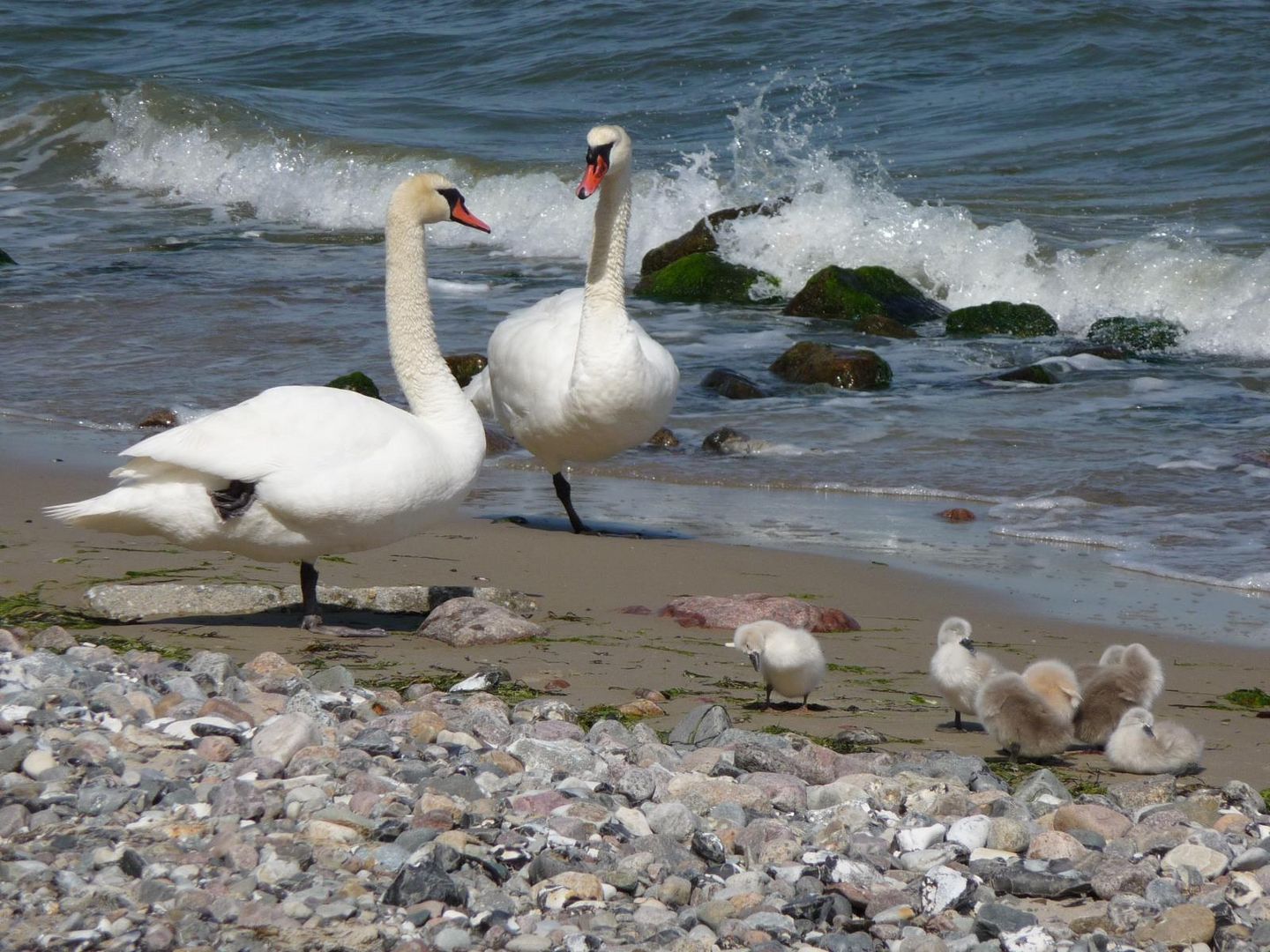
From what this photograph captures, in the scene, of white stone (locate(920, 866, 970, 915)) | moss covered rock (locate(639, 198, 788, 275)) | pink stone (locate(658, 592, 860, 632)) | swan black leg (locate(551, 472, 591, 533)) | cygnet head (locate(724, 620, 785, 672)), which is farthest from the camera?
moss covered rock (locate(639, 198, 788, 275))

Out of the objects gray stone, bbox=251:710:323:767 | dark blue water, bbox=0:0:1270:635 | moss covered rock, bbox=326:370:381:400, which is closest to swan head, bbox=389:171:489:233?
dark blue water, bbox=0:0:1270:635

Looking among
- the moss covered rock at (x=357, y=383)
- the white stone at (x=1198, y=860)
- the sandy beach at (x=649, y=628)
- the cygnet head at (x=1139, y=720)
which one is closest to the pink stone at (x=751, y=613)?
the sandy beach at (x=649, y=628)

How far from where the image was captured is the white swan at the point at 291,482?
5.64 meters

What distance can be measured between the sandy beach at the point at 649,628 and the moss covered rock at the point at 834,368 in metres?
3.86

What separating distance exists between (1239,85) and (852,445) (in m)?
12.5

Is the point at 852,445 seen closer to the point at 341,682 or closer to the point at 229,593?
the point at 229,593

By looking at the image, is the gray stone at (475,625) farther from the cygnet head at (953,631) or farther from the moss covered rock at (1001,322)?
the moss covered rock at (1001,322)

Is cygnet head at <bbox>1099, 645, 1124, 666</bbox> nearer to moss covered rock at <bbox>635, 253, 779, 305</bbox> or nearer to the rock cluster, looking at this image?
the rock cluster

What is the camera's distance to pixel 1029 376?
37.8 feet

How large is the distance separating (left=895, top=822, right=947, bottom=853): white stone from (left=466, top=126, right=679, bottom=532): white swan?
4151mm

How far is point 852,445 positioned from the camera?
973 centimetres

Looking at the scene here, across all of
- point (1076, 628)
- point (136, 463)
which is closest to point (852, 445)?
point (1076, 628)

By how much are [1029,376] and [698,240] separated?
5.32 meters

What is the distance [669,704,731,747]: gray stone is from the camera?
4793 millimetres
